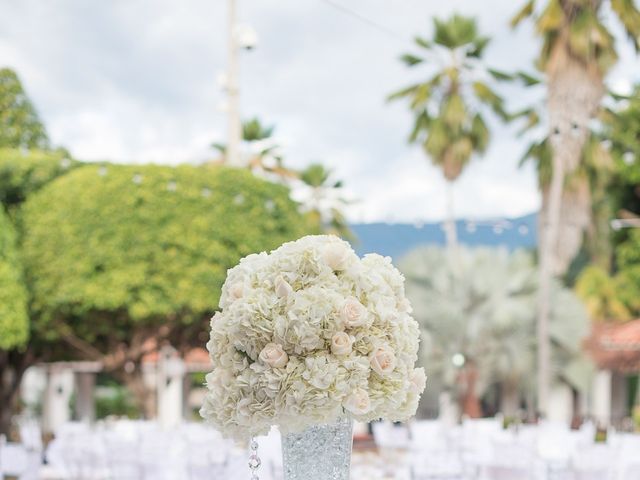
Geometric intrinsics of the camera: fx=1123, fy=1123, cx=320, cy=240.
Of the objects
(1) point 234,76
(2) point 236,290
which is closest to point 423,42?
(1) point 234,76

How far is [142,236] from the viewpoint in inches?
779

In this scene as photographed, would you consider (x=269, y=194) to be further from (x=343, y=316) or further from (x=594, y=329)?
(x=343, y=316)

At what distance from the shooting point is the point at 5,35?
27.3 meters

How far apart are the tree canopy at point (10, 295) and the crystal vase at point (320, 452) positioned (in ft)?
53.0

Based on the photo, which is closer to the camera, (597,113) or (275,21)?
(597,113)

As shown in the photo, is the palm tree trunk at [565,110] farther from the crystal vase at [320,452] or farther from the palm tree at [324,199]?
the crystal vase at [320,452]

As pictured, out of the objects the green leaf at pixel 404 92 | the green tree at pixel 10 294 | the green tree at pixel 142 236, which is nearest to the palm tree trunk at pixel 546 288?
the green leaf at pixel 404 92

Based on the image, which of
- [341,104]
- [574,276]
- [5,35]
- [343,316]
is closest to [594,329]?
[574,276]

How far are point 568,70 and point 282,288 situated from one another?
24266mm

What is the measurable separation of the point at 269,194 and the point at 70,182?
142 inches

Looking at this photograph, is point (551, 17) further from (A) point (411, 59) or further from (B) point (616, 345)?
(B) point (616, 345)

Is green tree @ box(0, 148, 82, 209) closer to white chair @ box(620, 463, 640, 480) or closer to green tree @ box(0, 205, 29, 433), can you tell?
green tree @ box(0, 205, 29, 433)

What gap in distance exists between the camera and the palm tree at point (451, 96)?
2917cm

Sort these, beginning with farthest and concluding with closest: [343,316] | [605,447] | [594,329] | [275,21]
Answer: [275,21]
[594,329]
[605,447]
[343,316]
